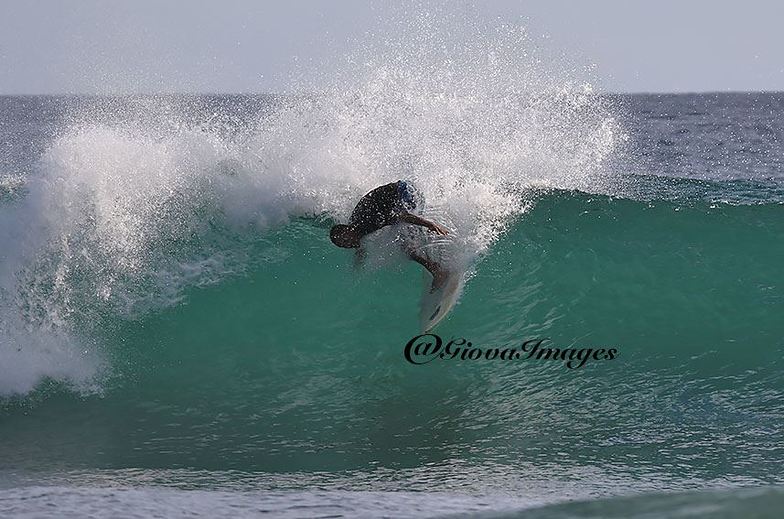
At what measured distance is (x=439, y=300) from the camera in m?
9.43

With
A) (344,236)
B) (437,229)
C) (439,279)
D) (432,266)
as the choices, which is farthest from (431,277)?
(437,229)

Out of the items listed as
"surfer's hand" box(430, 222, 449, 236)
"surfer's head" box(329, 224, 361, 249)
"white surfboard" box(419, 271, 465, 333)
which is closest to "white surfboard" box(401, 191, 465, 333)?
"white surfboard" box(419, 271, 465, 333)

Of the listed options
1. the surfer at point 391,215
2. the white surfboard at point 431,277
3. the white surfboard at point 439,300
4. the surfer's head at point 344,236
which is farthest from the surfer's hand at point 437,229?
the surfer's head at point 344,236

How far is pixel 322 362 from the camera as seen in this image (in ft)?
30.8

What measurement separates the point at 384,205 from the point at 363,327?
159 cm

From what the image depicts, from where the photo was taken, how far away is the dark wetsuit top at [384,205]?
28.9 feet

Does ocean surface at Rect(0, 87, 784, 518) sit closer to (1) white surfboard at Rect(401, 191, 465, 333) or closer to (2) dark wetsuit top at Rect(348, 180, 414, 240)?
(1) white surfboard at Rect(401, 191, 465, 333)

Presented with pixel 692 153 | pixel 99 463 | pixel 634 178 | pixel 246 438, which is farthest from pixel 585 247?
pixel 692 153

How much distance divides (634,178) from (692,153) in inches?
788

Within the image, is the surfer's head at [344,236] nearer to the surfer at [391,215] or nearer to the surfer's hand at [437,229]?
the surfer at [391,215]

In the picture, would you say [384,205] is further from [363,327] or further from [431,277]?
[363,327]

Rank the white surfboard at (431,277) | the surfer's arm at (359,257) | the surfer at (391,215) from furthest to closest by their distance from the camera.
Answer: the surfer's arm at (359,257) → the white surfboard at (431,277) → the surfer at (391,215)

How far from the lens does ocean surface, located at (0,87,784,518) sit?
6.40 m

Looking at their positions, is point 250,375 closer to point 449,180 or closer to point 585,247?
point 449,180
